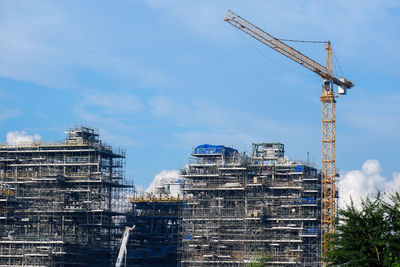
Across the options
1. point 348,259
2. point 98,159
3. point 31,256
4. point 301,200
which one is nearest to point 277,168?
point 301,200

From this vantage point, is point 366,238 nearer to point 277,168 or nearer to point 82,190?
point 277,168

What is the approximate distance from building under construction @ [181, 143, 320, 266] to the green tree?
9989cm

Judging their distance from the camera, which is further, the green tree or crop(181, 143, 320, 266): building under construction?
crop(181, 143, 320, 266): building under construction

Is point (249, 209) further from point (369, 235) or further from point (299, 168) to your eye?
point (369, 235)

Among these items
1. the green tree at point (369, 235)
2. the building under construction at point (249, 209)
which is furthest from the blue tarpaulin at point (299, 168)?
the green tree at point (369, 235)

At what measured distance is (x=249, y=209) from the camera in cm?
19025

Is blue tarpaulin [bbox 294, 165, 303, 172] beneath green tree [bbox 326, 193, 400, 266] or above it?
above

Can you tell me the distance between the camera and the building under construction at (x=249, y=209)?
184625 millimetres

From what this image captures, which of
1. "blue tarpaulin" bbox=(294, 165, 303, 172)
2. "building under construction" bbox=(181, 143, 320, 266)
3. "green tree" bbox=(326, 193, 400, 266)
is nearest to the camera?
"green tree" bbox=(326, 193, 400, 266)

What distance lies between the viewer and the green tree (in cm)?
7762

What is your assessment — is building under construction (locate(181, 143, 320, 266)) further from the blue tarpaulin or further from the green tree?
the green tree

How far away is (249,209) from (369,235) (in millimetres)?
111482

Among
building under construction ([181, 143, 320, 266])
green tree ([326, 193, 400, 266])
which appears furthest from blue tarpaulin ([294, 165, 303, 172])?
green tree ([326, 193, 400, 266])

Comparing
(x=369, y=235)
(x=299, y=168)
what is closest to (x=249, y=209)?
(x=299, y=168)
